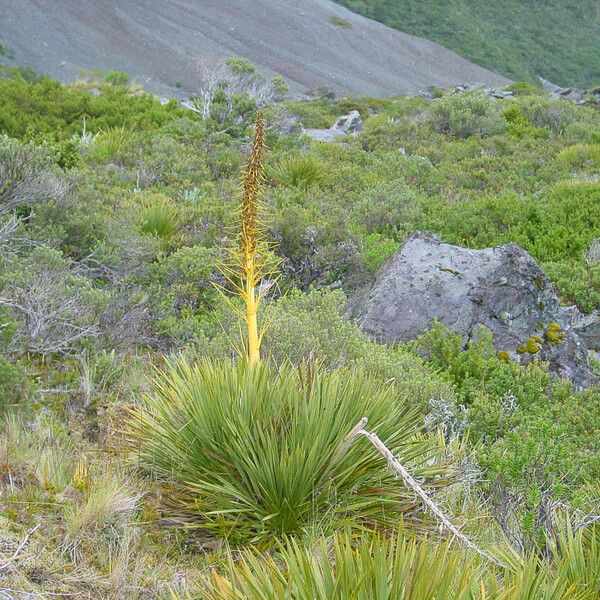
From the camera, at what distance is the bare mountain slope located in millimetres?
48500

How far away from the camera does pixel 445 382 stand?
5418 millimetres

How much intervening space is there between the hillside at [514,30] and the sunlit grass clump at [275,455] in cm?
8982

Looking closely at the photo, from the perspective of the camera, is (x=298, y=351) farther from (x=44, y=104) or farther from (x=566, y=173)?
(x=44, y=104)

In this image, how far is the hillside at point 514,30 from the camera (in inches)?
3588

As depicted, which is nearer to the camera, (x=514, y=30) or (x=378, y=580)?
A: (x=378, y=580)

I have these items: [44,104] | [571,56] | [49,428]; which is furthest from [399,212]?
[571,56]

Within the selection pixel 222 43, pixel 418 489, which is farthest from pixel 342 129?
pixel 222 43

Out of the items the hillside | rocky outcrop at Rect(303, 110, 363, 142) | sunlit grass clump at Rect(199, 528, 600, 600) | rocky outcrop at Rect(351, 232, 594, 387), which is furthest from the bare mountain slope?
sunlit grass clump at Rect(199, 528, 600, 600)

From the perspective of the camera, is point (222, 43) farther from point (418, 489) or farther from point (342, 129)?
point (418, 489)

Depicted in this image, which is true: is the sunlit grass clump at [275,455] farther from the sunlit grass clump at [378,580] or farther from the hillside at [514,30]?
the hillside at [514,30]

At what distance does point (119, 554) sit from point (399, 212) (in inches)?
316

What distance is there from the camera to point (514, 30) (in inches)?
3969

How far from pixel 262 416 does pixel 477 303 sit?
3.92 meters

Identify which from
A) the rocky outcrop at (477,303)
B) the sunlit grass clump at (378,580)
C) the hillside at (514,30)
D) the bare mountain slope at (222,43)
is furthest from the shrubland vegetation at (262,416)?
the hillside at (514,30)
